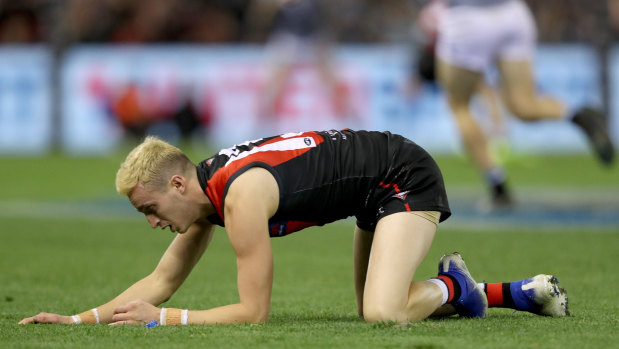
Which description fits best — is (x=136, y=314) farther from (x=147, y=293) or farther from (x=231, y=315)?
(x=147, y=293)

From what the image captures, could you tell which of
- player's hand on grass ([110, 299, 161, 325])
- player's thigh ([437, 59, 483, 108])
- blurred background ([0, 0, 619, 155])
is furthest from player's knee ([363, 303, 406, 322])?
blurred background ([0, 0, 619, 155])

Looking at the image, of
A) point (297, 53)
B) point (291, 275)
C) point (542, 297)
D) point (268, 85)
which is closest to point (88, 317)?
point (542, 297)

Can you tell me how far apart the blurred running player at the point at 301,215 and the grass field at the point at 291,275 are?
0.11 meters

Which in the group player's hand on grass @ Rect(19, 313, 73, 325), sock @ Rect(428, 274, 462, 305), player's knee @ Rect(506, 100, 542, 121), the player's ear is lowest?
player's hand on grass @ Rect(19, 313, 73, 325)

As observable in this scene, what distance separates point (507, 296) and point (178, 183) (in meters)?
1.80

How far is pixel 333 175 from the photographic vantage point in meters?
5.30

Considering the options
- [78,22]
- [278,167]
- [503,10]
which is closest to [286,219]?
[278,167]

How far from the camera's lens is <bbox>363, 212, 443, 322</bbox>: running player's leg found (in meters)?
5.11

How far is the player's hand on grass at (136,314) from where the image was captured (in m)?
4.97

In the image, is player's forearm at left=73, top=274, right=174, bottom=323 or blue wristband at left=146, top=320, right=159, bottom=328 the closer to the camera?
blue wristband at left=146, top=320, right=159, bottom=328

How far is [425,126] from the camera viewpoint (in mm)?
19906

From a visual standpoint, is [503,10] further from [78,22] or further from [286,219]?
[78,22]

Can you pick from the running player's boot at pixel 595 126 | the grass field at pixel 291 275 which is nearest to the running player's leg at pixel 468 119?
the grass field at pixel 291 275

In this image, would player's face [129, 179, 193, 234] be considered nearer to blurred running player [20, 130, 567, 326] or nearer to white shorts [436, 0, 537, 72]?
blurred running player [20, 130, 567, 326]
